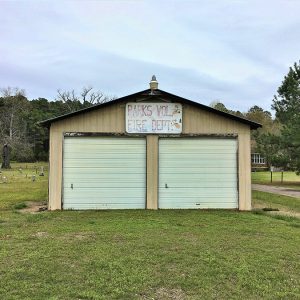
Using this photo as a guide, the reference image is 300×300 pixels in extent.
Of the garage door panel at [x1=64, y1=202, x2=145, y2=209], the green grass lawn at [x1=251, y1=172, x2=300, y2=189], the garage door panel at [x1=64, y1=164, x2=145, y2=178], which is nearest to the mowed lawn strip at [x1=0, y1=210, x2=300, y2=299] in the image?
the garage door panel at [x1=64, y1=202, x2=145, y2=209]

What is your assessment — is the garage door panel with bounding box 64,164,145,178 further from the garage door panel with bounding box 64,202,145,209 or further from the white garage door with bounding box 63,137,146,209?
the garage door panel with bounding box 64,202,145,209

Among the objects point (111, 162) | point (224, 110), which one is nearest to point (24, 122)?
point (224, 110)

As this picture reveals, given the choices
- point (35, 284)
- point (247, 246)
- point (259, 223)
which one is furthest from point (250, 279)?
point (259, 223)

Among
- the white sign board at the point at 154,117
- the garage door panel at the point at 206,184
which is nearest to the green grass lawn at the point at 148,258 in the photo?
the garage door panel at the point at 206,184

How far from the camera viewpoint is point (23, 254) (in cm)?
712

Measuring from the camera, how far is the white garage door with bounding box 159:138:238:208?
13992mm

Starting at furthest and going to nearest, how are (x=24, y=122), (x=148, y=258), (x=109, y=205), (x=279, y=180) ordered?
(x=24, y=122) < (x=279, y=180) < (x=109, y=205) < (x=148, y=258)

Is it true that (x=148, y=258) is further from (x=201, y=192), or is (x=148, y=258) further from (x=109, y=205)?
(x=201, y=192)

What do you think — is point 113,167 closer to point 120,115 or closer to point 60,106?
point 120,115

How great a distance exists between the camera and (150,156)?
1399 cm

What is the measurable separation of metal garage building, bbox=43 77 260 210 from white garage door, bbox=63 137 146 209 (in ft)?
0.10

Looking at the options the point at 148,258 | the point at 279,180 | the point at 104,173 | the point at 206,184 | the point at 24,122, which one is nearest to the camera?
the point at 148,258

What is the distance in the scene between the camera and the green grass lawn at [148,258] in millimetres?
5270

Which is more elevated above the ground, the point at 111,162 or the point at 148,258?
the point at 111,162
